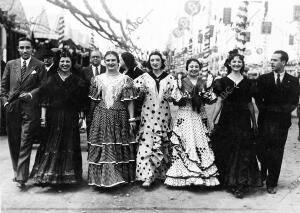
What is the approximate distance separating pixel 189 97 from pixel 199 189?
121 centimetres

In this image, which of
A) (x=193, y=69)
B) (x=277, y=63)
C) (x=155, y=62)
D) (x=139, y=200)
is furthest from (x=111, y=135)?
(x=277, y=63)

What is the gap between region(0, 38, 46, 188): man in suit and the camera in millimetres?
Result: 5227

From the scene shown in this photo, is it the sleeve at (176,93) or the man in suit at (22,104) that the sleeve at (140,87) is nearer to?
the sleeve at (176,93)

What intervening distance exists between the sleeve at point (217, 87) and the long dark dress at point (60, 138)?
5.85 ft

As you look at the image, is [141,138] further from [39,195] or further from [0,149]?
[0,149]

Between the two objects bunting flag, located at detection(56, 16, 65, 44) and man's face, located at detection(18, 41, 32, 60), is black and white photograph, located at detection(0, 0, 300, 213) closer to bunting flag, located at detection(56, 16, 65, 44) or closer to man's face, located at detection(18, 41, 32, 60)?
man's face, located at detection(18, 41, 32, 60)

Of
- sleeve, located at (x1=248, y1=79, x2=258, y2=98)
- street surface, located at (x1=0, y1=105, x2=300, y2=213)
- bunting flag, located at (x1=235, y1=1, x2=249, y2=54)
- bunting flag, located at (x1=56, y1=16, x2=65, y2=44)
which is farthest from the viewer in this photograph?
bunting flag, located at (x1=235, y1=1, x2=249, y2=54)

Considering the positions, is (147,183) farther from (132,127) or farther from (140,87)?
(140,87)

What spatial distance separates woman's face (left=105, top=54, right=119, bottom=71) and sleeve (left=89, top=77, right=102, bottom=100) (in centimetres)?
25

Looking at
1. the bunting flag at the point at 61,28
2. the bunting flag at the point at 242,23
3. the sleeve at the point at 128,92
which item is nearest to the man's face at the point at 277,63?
the sleeve at the point at 128,92

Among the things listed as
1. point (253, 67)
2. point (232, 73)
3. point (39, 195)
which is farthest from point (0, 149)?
point (253, 67)

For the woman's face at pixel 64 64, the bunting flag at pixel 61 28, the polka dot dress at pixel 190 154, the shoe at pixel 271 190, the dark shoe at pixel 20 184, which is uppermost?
the bunting flag at pixel 61 28

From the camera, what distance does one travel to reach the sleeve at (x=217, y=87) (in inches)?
209

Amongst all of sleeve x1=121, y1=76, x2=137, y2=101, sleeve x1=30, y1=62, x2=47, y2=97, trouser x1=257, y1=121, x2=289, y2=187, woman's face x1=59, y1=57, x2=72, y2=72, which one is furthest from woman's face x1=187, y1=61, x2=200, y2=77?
sleeve x1=30, y1=62, x2=47, y2=97
